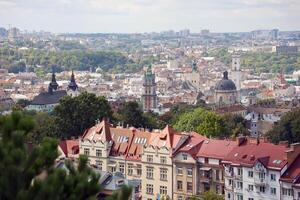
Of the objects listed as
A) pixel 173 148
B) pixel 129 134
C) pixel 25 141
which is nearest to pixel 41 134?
pixel 129 134

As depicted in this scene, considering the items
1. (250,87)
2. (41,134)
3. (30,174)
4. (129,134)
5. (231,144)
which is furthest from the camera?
(250,87)

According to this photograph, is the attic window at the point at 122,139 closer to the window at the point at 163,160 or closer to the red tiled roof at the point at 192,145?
the window at the point at 163,160

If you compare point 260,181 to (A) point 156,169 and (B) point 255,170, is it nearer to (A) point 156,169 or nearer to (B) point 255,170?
(B) point 255,170

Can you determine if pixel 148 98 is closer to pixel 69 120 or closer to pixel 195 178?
pixel 69 120

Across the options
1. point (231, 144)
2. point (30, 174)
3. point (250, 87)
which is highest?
point (30, 174)

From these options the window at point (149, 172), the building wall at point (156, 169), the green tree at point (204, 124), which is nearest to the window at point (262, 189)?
→ the building wall at point (156, 169)
